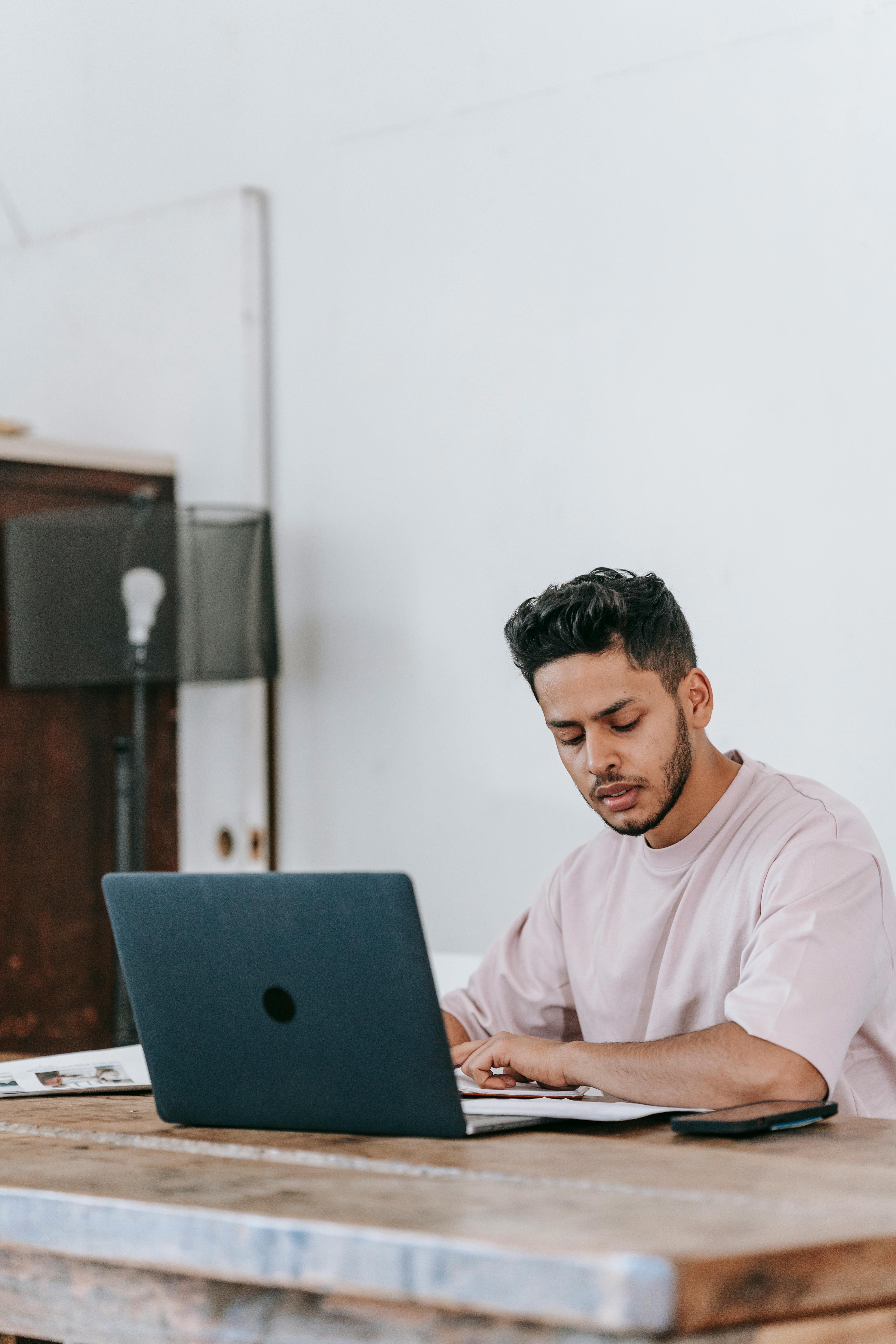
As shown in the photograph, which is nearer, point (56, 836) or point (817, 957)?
point (817, 957)

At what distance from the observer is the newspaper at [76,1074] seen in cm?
172

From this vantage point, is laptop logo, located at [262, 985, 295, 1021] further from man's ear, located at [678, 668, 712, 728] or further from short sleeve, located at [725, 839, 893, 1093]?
man's ear, located at [678, 668, 712, 728]

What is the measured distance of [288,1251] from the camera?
100cm

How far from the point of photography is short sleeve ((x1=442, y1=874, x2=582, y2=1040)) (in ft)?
6.98

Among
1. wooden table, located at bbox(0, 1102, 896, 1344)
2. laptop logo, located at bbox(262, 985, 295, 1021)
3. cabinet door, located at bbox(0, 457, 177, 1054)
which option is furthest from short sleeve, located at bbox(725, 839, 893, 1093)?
cabinet door, located at bbox(0, 457, 177, 1054)

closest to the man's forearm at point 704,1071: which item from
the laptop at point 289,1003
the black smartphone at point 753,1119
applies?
the black smartphone at point 753,1119

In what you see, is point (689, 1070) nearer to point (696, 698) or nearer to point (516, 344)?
point (696, 698)

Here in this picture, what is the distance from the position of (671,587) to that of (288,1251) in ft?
6.66

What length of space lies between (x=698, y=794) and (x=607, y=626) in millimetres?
234

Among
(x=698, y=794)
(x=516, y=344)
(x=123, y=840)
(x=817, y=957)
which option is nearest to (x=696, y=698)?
(x=698, y=794)

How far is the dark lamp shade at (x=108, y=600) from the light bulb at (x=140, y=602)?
0.05 ft

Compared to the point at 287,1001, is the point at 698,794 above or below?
above

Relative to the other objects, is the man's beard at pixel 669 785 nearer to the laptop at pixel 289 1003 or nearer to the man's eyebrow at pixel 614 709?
the man's eyebrow at pixel 614 709

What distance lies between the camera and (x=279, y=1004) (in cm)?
134
